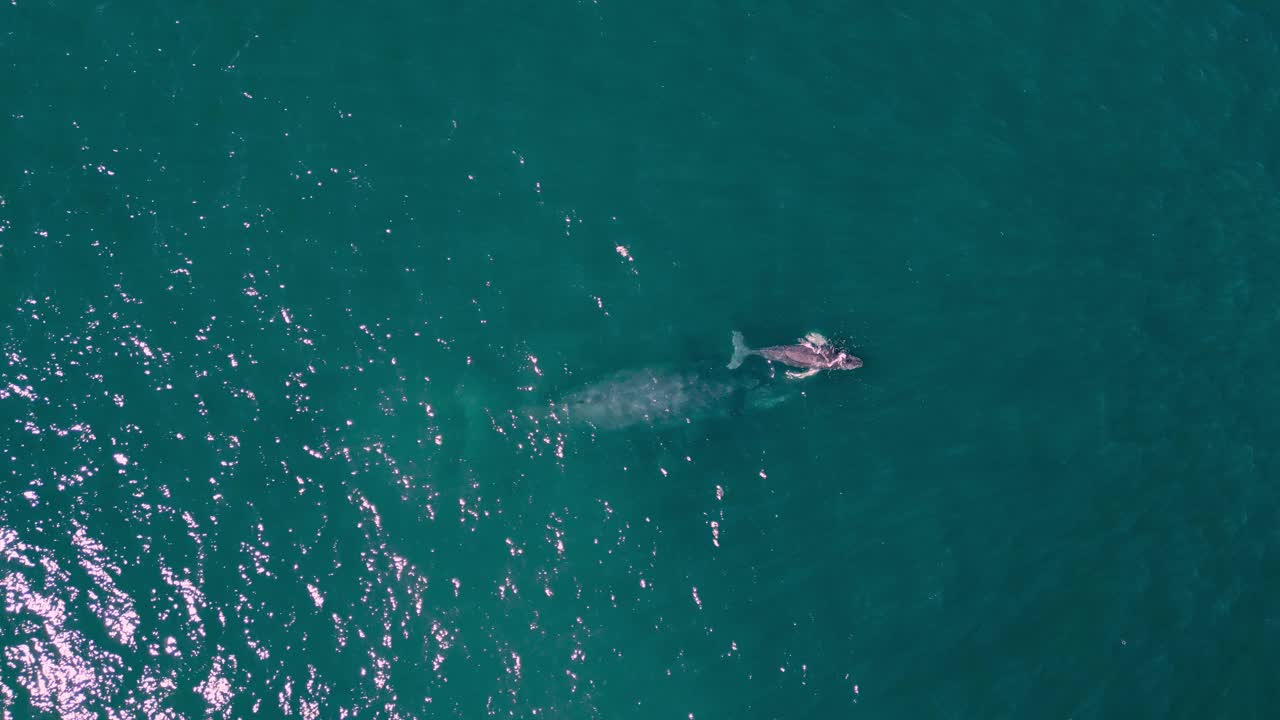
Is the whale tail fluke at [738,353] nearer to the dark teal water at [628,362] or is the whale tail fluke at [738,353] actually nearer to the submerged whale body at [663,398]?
the submerged whale body at [663,398]

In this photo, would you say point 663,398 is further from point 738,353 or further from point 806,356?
point 806,356

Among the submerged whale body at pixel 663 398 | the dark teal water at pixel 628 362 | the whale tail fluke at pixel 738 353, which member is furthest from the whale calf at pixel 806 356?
the submerged whale body at pixel 663 398

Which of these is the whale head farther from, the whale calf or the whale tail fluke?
the whale tail fluke

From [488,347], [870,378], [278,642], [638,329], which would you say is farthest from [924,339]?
[278,642]

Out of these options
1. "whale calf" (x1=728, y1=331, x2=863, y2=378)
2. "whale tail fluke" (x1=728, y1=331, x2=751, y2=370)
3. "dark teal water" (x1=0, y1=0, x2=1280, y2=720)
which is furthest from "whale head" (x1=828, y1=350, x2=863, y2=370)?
"whale tail fluke" (x1=728, y1=331, x2=751, y2=370)

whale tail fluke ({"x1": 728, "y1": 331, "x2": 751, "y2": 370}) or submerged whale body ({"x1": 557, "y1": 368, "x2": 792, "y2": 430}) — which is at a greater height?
whale tail fluke ({"x1": 728, "y1": 331, "x2": 751, "y2": 370})

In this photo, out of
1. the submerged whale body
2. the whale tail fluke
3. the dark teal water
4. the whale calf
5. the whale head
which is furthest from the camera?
the whale tail fluke
